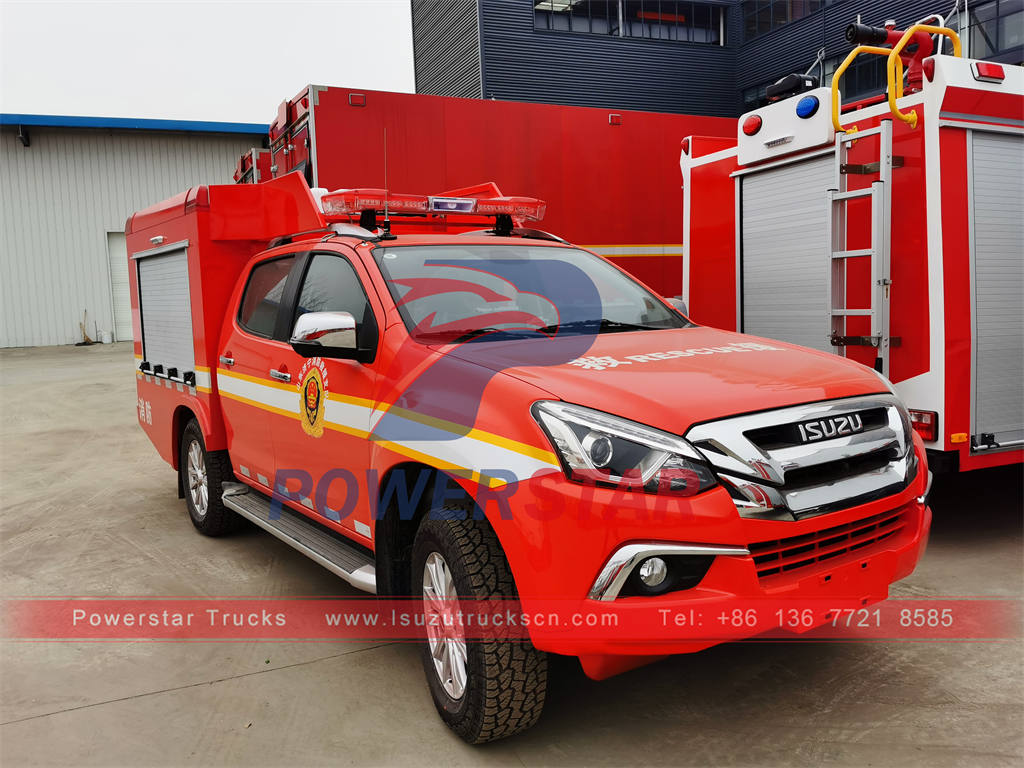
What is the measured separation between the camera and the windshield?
3600mm

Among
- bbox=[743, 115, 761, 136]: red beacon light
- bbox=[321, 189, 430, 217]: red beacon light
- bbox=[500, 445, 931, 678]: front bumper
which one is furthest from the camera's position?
bbox=[743, 115, 761, 136]: red beacon light

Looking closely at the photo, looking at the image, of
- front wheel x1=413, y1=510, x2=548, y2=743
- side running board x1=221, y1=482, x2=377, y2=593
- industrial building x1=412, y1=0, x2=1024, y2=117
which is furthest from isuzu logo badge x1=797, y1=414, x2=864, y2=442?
industrial building x1=412, y1=0, x2=1024, y2=117

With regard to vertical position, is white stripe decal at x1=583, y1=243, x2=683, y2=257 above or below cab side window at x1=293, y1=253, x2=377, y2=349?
above

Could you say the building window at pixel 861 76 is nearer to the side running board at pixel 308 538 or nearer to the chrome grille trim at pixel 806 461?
the side running board at pixel 308 538

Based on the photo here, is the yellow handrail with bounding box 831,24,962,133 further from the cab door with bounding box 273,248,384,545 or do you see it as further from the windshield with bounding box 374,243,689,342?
the cab door with bounding box 273,248,384,545

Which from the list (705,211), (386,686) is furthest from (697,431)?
(705,211)

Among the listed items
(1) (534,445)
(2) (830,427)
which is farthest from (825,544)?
(1) (534,445)

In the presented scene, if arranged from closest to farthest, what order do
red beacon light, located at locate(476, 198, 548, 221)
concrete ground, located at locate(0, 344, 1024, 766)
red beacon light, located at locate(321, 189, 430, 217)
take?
concrete ground, located at locate(0, 344, 1024, 766), red beacon light, located at locate(321, 189, 430, 217), red beacon light, located at locate(476, 198, 548, 221)

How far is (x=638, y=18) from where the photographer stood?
23.1 metres

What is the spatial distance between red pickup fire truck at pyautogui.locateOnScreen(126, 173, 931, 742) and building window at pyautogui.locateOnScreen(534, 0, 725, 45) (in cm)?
1961

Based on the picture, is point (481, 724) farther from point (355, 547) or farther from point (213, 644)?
point (213, 644)

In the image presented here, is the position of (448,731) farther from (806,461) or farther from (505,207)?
(505,207)

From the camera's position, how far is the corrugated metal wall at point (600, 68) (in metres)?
21.9

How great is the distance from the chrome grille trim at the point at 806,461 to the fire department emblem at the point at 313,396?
1932 millimetres
